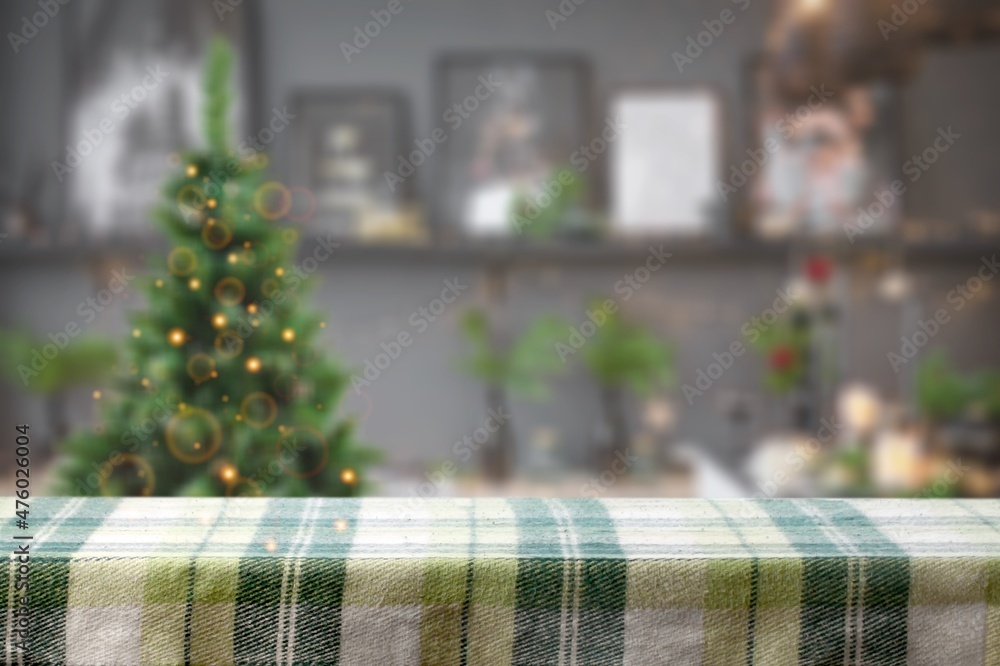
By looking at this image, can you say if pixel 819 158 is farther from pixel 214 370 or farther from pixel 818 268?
pixel 214 370

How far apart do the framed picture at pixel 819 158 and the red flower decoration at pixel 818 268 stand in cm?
6

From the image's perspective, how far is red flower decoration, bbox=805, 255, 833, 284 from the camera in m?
2.09

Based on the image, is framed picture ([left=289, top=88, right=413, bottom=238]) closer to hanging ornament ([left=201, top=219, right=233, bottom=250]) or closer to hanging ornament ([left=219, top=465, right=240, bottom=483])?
hanging ornament ([left=201, top=219, right=233, bottom=250])

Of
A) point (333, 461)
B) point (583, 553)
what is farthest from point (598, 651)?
point (333, 461)

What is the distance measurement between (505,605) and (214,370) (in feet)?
2.44

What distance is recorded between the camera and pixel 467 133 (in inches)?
81.3

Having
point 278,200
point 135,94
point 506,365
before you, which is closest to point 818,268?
point 506,365

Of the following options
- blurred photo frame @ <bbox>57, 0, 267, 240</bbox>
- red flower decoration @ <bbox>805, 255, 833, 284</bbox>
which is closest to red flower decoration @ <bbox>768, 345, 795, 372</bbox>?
red flower decoration @ <bbox>805, 255, 833, 284</bbox>

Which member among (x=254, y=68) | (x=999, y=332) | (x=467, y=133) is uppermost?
(x=254, y=68)

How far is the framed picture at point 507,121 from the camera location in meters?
2.06

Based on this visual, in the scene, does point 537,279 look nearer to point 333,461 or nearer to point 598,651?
point 333,461

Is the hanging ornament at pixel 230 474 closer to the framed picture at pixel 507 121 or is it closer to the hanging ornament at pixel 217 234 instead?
the hanging ornament at pixel 217 234

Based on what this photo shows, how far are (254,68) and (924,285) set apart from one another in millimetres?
1592

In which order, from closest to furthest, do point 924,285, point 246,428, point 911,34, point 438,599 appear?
1. point 438,599
2. point 246,428
3. point 911,34
4. point 924,285
